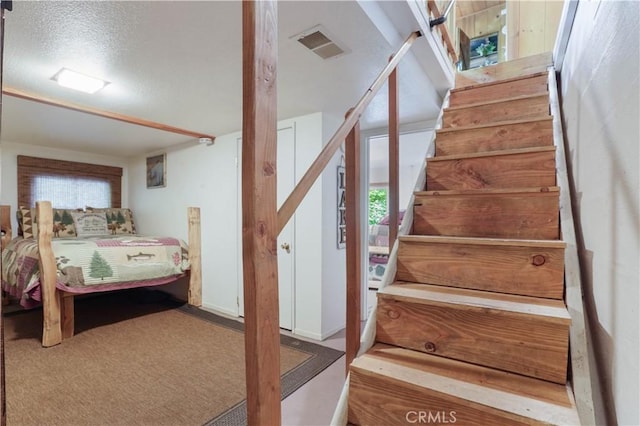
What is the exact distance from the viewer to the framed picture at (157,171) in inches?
171

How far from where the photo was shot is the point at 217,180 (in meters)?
3.66

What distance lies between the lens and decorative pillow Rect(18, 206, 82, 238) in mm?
4000

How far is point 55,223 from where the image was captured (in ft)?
13.6

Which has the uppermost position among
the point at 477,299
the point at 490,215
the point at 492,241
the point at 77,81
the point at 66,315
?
the point at 77,81

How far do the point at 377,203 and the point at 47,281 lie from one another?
5.65m

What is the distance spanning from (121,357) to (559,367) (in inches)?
110

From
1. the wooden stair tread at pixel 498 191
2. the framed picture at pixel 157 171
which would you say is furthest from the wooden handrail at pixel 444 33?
the framed picture at pixel 157 171

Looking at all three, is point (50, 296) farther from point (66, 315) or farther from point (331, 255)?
point (331, 255)

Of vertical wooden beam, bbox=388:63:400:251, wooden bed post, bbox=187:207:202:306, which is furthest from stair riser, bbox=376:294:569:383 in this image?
wooden bed post, bbox=187:207:202:306

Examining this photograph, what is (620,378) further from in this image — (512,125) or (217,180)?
(217,180)

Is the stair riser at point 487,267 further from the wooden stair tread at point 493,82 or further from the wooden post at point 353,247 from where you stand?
the wooden stair tread at point 493,82

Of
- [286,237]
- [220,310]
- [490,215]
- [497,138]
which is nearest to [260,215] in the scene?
[490,215]

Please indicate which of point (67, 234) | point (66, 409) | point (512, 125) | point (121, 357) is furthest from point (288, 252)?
point (67, 234)

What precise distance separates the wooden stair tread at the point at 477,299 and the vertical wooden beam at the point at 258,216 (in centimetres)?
64
